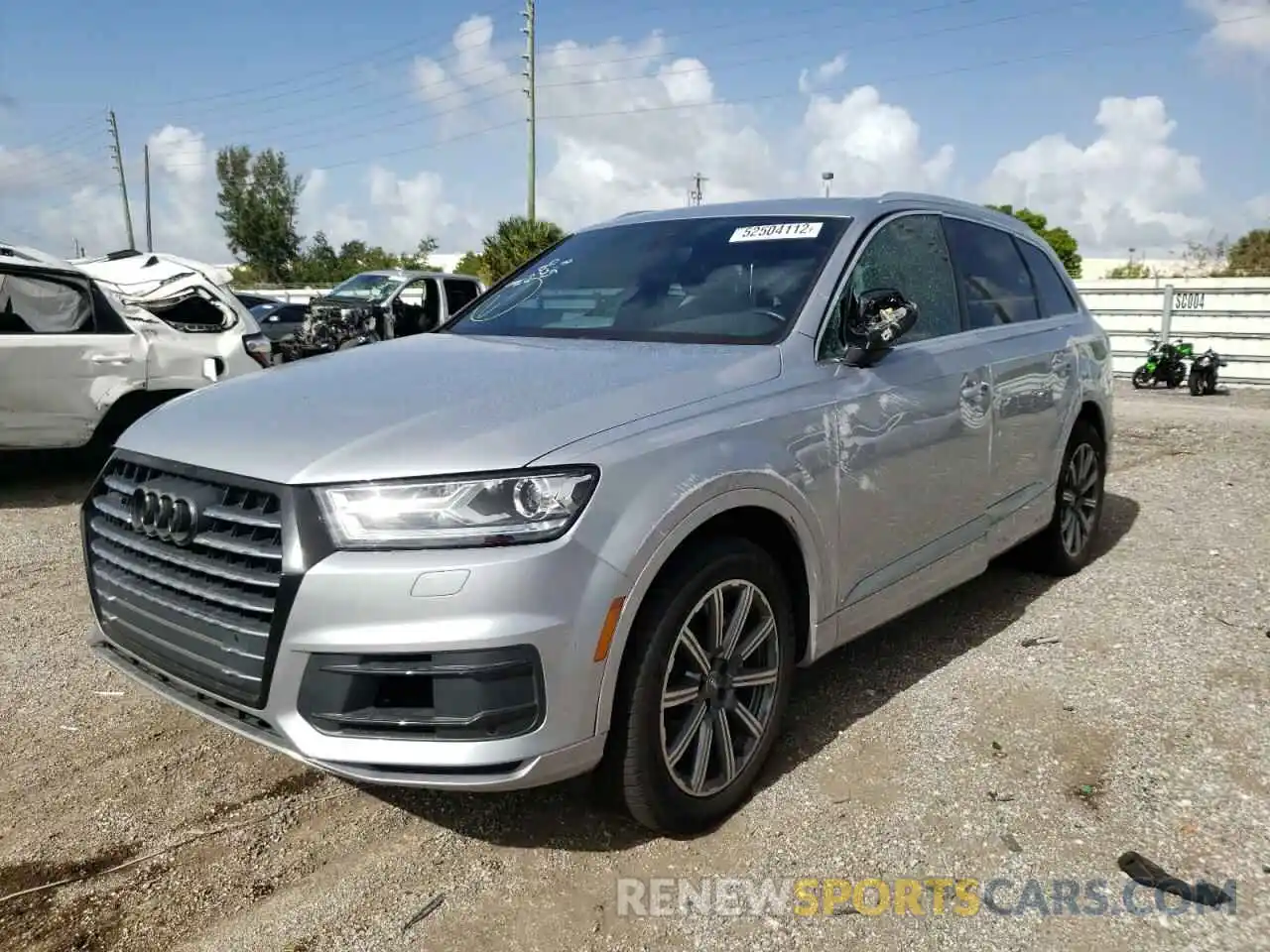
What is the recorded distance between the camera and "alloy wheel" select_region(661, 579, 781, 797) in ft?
8.68

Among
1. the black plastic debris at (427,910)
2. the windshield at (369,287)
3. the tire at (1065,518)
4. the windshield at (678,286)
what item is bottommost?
the black plastic debris at (427,910)

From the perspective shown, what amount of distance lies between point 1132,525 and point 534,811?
483 cm

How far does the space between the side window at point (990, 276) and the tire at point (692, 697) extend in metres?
1.89

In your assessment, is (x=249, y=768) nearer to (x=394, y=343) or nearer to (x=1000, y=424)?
(x=394, y=343)

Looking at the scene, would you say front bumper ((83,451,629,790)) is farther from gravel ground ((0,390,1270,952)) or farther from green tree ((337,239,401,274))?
green tree ((337,239,401,274))

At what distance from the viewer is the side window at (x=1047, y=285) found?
16.0ft

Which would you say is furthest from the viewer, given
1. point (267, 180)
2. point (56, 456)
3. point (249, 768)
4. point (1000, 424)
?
point (267, 180)

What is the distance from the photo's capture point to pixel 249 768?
315cm

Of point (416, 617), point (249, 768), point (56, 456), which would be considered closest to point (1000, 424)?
point (416, 617)

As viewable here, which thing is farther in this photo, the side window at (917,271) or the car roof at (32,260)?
the car roof at (32,260)

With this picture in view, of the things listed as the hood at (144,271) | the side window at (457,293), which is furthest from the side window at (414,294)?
the hood at (144,271)

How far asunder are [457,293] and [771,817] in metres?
12.6

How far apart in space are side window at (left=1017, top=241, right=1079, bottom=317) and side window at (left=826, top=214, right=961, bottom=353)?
1.01 meters

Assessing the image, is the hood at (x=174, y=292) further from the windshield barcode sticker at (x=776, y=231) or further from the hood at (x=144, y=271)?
the windshield barcode sticker at (x=776, y=231)
